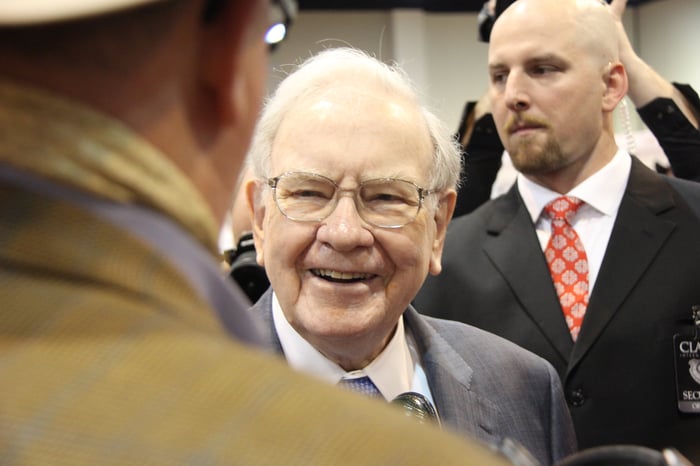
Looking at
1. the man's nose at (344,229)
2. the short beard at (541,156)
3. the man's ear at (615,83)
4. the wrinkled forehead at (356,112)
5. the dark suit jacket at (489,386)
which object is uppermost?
the wrinkled forehead at (356,112)

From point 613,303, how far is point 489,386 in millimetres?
641

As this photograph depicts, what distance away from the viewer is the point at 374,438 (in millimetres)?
554

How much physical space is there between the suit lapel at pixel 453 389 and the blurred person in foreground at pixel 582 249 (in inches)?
22.4

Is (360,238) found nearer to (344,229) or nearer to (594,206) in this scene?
(344,229)

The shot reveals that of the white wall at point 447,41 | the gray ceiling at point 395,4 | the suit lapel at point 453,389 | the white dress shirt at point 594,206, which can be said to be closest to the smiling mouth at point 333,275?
the suit lapel at point 453,389

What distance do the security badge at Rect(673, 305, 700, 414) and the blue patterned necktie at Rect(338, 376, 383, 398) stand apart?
0.93 metres

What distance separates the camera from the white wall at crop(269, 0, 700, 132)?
6.46 m

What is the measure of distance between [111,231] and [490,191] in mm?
2779

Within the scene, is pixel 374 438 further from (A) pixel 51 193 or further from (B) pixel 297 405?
(A) pixel 51 193

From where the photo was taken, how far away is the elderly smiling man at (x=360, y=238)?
1866 mm

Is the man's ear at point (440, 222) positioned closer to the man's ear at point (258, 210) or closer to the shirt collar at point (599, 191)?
the man's ear at point (258, 210)

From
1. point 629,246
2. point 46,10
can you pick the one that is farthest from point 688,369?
point 46,10

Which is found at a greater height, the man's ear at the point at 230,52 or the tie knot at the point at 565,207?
the man's ear at the point at 230,52

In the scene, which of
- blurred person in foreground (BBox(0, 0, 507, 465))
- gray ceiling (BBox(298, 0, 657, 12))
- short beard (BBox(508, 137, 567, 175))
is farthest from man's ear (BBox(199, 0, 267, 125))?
gray ceiling (BBox(298, 0, 657, 12))
